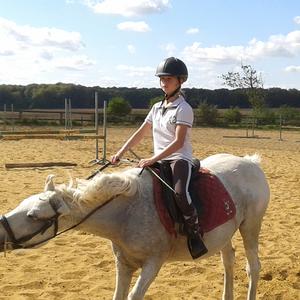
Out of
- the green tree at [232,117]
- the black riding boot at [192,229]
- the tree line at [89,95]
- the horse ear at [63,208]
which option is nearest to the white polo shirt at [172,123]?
the black riding boot at [192,229]

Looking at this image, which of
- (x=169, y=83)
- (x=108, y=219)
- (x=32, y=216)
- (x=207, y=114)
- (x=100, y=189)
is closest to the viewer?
(x=32, y=216)

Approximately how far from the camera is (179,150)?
148 inches

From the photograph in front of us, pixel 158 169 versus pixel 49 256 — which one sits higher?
pixel 158 169

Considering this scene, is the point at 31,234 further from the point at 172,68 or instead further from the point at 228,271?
the point at 228,271

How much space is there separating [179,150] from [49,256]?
296 centimetres

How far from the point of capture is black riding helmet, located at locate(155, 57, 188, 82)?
368cm

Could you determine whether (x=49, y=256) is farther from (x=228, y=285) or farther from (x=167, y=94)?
(x=167, y=94)

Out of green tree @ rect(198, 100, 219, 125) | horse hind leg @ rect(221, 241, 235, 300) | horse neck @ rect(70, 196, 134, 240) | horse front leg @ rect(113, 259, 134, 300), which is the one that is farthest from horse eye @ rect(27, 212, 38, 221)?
green tree @ rect(198, 100, 219, 125)

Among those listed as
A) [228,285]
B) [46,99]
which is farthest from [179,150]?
[46,99]

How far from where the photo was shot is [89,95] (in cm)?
6738

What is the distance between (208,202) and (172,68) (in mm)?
1101

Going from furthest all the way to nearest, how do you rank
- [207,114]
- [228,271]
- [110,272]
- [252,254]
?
1. [207,114]
2. [110,272]
3. [228,271]
4. [252,254]

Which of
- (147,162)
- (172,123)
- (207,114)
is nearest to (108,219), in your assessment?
(147,162)

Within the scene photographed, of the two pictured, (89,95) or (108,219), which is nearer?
(108,219)
